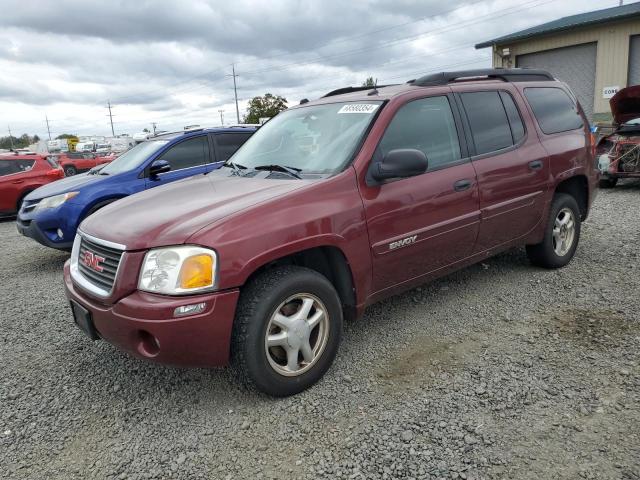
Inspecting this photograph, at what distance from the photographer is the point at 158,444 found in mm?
2635

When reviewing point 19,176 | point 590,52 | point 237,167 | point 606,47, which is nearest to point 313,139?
point 237,167

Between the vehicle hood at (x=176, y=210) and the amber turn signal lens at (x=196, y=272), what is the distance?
0.13m

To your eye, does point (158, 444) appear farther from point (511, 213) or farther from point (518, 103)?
point (518, 103)

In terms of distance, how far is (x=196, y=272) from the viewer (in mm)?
2572

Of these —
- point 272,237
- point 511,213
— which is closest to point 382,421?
point 272,237

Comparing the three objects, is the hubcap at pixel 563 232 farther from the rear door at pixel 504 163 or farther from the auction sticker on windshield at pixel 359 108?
the auction sticker on windshield at pixel 359 108

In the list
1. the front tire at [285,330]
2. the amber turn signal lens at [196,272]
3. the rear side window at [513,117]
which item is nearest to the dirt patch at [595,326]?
the rear side window at [513,117]

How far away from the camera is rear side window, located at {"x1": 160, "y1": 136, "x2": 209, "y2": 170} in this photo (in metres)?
6.95

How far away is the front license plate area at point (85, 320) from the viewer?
2920mm

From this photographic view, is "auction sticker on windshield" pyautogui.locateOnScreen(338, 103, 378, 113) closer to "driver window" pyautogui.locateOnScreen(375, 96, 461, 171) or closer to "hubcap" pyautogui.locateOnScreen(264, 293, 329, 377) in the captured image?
"driver window" pyautogui.locateOnScreen(375, 96, 461, 171)

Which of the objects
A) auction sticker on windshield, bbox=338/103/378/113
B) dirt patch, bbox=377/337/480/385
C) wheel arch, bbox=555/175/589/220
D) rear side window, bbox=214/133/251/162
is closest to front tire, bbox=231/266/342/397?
dirt patch, bbox=377/337/480/385

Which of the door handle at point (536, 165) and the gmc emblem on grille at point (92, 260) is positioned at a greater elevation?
the door handle at point (536, 165)

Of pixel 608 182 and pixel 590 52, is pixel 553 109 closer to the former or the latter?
pixel 608 182

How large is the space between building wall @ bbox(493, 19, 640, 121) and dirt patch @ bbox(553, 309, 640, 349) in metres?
15.8
